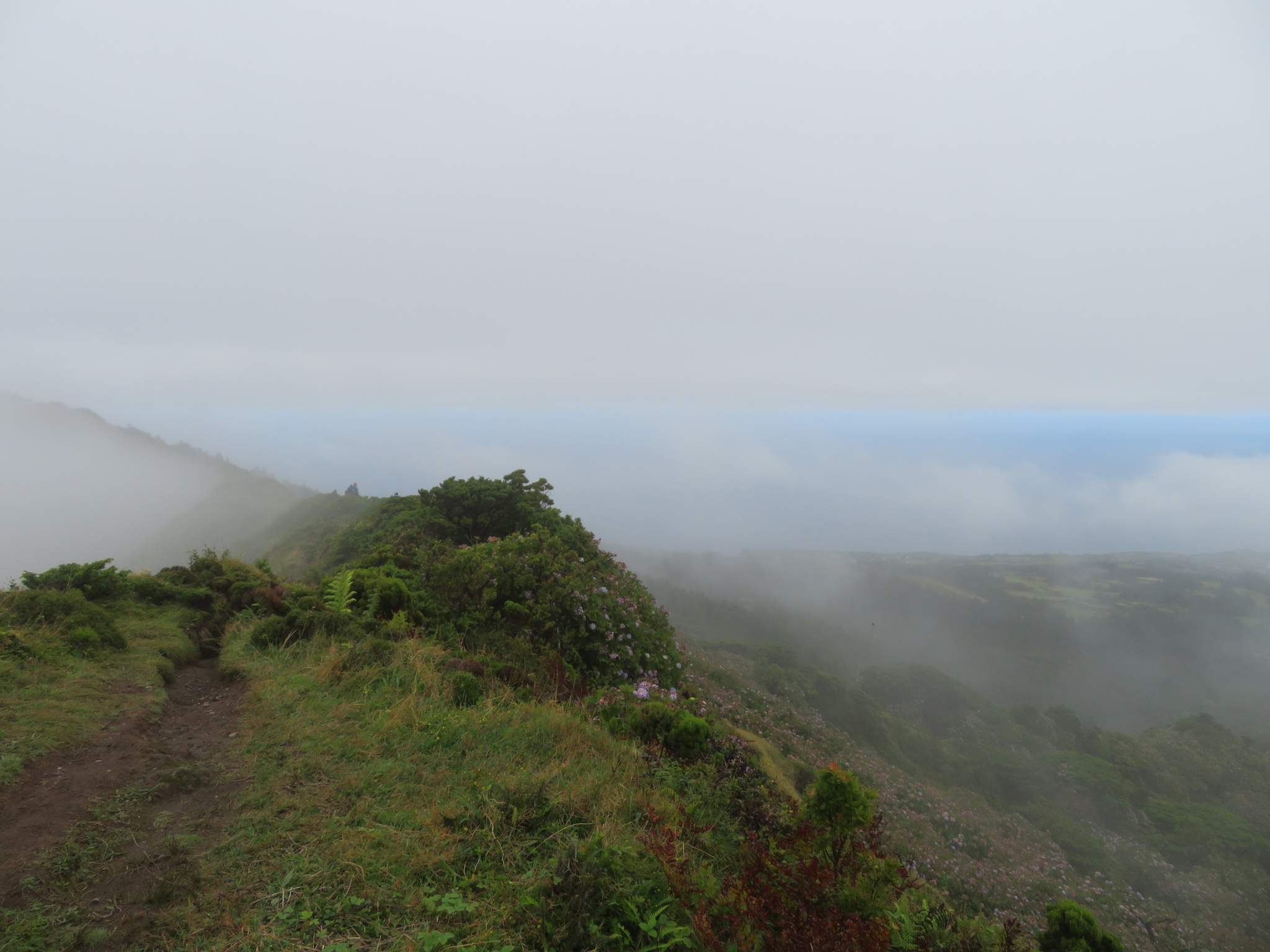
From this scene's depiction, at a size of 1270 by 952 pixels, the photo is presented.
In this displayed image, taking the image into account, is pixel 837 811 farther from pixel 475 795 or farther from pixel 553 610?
pixel 553 610

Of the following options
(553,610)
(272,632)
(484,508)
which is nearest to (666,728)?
(553,610)

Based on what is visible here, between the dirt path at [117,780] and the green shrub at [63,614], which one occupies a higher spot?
the green shrub at [63,614]

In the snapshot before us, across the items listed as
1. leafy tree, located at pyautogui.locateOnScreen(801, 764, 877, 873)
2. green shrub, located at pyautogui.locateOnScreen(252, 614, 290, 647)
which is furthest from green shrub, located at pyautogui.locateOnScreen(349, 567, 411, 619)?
leafy tree, located at pyautogui.locateOnScreen(801, 764, 877, 873)

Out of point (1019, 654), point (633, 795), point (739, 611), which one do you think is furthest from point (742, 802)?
point (1019, 654)

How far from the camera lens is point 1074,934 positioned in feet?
14.5

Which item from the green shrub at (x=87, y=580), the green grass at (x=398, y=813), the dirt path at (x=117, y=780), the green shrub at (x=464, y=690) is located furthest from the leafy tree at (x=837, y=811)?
the green shrub at (x=87, y=580)

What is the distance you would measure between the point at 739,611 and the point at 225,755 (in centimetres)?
6440

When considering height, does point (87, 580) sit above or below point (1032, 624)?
above

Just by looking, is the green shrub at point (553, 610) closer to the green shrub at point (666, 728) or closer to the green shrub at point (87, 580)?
the green shrub at point (666, 728)

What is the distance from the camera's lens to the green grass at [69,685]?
16.2 ft

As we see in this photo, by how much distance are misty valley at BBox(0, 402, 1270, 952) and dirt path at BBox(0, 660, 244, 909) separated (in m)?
0.03

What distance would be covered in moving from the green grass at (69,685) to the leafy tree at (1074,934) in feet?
29.0

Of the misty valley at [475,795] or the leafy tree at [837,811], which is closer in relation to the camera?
the misty valley at [475,795]

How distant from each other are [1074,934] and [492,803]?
505 centimetres
